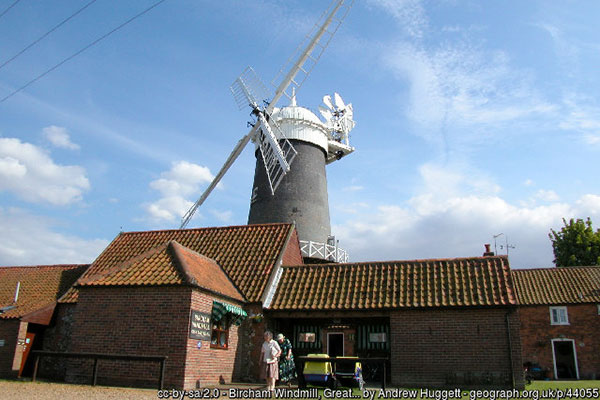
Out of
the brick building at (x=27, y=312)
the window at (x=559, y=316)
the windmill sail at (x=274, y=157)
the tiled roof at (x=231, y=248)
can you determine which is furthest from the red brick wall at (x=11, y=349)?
the window at (x=559, y=316)

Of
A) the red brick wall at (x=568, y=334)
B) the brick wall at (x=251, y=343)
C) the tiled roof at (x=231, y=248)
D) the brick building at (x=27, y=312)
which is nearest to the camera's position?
the brick wall at (x=251, y=343)

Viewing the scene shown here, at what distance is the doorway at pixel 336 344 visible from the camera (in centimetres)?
1736

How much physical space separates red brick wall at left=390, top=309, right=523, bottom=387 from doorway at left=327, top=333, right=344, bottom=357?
9.26 ft

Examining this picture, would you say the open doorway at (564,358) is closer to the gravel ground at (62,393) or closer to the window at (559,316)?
the window at (559,316)

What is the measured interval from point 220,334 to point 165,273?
2451 mm

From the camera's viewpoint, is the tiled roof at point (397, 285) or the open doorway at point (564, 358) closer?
the tiled roof at point (397, 285)

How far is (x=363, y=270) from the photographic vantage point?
17266 millimetres

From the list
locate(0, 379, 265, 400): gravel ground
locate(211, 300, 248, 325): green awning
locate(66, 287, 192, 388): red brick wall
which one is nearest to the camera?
locate(0, 379, 265, 400): gravel ground

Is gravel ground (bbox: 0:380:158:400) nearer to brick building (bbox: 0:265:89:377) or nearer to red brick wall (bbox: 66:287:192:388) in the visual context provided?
red brick wall (bbox: 66:287:192:388)

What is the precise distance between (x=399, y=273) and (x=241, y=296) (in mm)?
5221

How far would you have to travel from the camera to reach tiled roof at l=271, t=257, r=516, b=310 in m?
14.9

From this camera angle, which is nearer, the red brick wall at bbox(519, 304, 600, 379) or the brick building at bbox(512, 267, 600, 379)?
the red brick wall at bbox(519, 304, 600, 379)

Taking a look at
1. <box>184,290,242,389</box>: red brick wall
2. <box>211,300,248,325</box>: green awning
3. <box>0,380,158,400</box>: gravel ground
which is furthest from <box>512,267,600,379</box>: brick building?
<box>0,380,158,400</box>: gravel ground

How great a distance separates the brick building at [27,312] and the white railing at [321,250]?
9605 mm
